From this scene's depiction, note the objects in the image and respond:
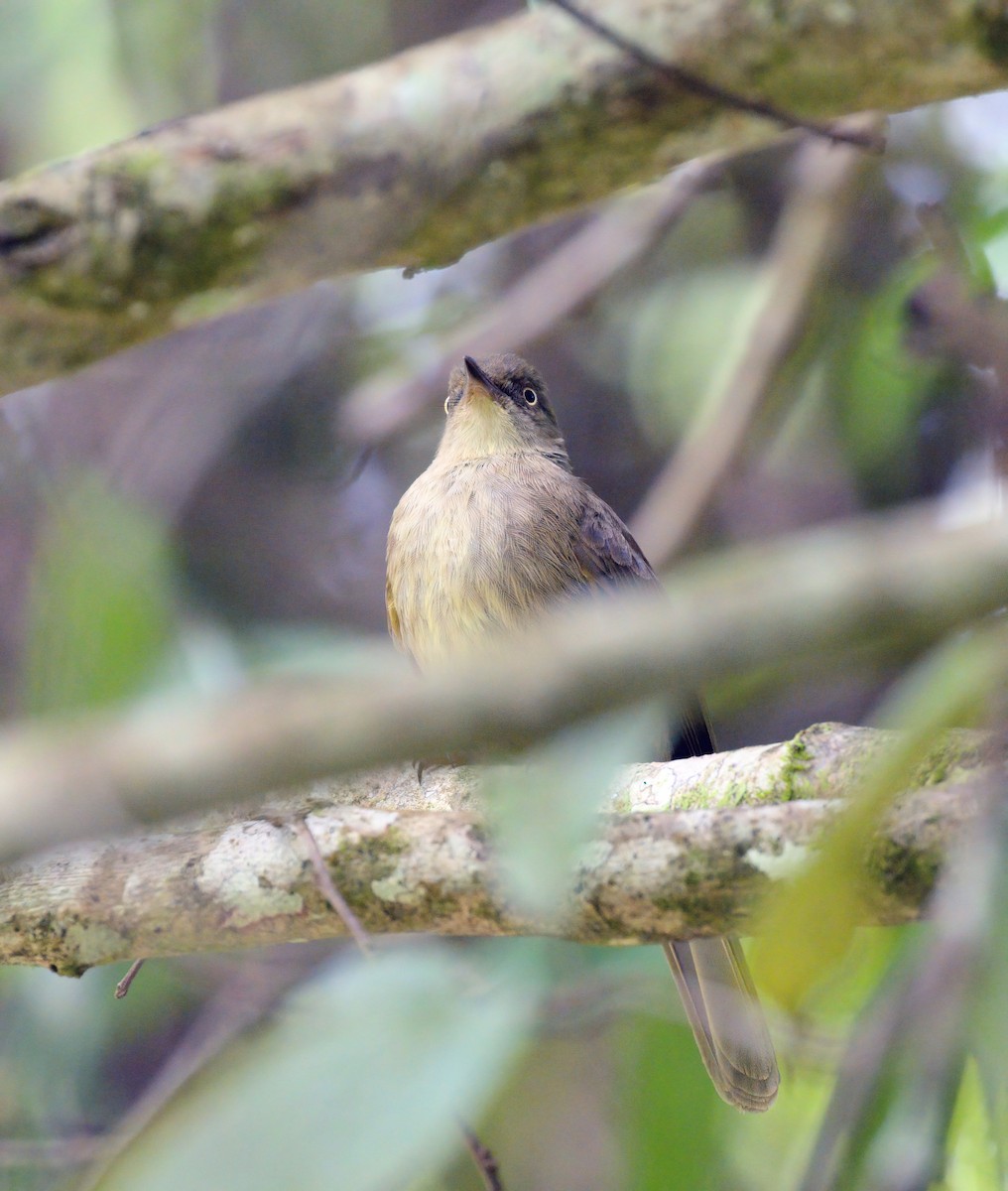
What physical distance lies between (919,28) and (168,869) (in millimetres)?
2362

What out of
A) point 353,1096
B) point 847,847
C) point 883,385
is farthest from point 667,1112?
point 883,385

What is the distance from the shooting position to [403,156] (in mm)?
3273

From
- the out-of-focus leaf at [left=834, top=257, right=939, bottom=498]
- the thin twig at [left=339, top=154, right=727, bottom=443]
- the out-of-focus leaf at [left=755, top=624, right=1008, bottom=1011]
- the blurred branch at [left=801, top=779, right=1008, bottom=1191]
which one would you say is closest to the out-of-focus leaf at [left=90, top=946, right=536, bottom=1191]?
the blurred branch at [left=801, top=779, right=1008, bottom=1191]

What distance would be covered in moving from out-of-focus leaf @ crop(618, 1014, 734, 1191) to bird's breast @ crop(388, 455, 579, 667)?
1.20 m

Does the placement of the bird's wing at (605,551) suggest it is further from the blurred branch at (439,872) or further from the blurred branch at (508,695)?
the blurred branch at (508,695)

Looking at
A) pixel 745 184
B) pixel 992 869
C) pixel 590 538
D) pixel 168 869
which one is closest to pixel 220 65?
pixel 745 184

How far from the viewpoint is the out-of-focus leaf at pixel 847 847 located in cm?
125

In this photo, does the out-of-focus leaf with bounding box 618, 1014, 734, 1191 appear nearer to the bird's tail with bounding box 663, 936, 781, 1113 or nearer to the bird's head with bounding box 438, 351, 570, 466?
the bird's tail with bounding box 663, 936, 781, 1113

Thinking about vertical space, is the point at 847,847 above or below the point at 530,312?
above

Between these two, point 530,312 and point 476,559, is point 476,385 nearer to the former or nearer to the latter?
point 476,559

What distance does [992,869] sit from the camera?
5.17 feet

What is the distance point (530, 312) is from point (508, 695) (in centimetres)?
476

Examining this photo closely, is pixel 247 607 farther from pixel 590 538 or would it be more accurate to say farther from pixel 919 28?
pixel 919 28

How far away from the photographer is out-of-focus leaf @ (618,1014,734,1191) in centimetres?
309
